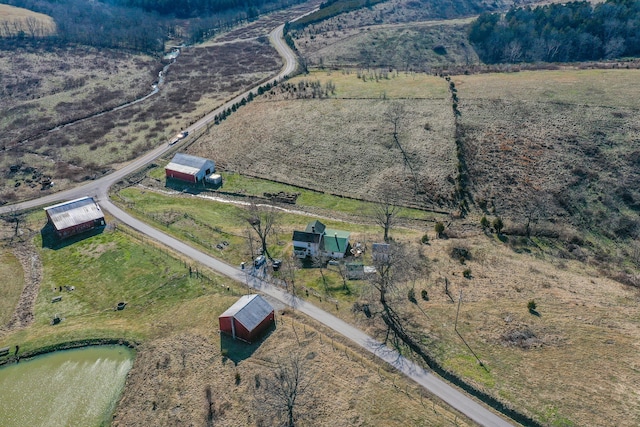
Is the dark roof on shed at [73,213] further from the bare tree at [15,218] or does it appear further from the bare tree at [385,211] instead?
the bare tree at [385,211]

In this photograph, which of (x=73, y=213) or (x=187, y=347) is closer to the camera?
(x=187, y=347)

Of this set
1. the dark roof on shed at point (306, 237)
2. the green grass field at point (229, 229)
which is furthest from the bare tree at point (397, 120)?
the dark roof on shed at point (306, 237)

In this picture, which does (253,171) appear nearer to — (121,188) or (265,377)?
(121,188)

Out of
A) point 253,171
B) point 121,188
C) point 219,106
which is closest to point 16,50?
point 219,106

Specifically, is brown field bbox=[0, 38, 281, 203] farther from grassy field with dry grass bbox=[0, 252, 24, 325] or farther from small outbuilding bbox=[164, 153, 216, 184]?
grassy field with dry grass bbox=[0, 252, 24, 325]

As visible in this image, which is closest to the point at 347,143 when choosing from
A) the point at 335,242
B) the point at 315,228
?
the point at 315,228

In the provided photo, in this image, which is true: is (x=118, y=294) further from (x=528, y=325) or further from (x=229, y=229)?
(x=528, y=325)

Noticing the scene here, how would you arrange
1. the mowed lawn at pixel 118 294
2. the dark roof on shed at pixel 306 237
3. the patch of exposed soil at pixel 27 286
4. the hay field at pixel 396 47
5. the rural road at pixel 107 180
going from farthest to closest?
1. the hay field at pixel 396 47
2. the rural road at pixel 107 180
3. the dark roof on shed at pixel 306 237
4. the patch of exposed soil at pixel 27 286
5. the mowed lawn at pixel 118 294
